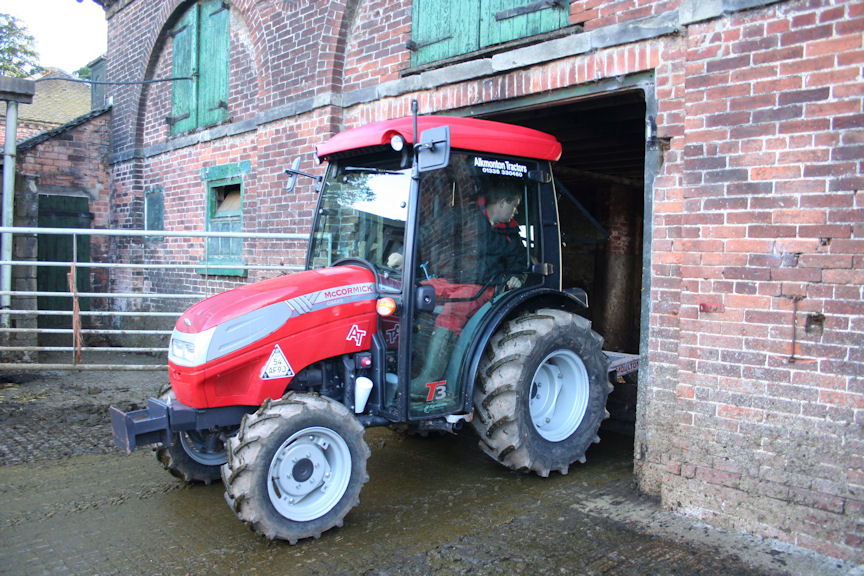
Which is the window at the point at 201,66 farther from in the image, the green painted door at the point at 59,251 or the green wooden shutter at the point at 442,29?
the green wooden shutter at the point at 442,29

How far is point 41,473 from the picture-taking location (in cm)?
496

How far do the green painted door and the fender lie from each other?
26.7ft

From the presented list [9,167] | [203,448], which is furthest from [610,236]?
[9,167]

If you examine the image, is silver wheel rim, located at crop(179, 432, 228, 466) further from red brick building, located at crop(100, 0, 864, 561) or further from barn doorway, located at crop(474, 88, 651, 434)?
barn doorway, located at crop(474, 88, 651, 434)

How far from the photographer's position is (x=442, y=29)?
649cm

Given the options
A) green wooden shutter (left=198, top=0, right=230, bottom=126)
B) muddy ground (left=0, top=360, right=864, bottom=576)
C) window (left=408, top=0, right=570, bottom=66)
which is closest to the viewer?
muddy ground (left=0, top=360, right=864, bottom=576)

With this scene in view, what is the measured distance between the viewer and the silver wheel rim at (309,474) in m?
3.74

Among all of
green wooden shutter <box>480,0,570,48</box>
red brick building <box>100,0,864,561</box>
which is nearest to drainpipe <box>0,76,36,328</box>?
red brick building <box>100,0,864,561</box>

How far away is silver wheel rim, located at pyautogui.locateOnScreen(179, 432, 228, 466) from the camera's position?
4.57 meters

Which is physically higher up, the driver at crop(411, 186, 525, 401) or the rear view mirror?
the rear view mirror

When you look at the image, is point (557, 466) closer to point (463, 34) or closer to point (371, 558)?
point (371, 558)

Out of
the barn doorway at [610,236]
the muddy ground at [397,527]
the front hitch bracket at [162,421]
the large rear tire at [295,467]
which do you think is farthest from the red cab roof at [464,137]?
the barn doorway at [610,236]

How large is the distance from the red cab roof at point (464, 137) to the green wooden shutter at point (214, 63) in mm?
5663

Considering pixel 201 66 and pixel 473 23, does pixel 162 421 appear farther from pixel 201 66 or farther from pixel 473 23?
pixel 201 66
